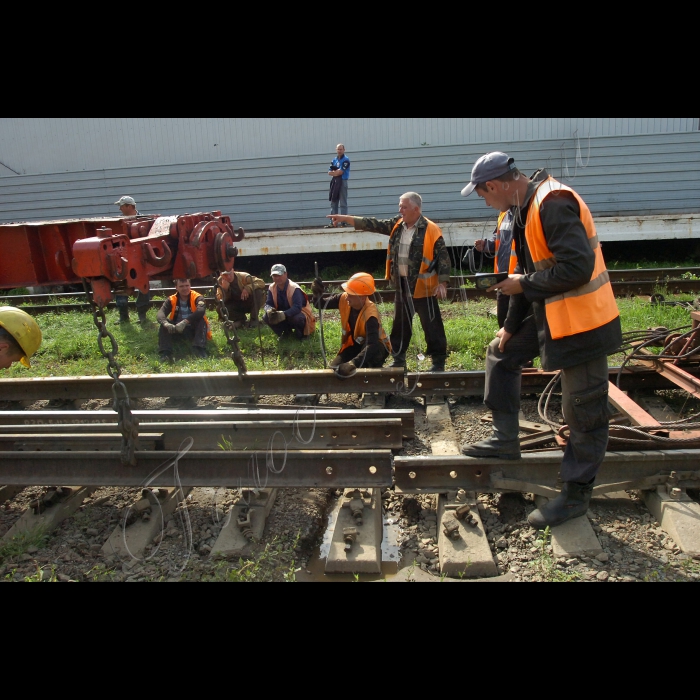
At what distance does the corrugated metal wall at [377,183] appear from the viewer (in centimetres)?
1257

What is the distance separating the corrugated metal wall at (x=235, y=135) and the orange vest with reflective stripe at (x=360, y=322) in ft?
27.6

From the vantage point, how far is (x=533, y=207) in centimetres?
295

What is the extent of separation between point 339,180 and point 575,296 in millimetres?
10001

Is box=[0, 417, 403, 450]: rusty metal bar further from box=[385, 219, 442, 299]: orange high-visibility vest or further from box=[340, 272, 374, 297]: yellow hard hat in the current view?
box=[385, 219, 442, 299]: orange high-visibility vest

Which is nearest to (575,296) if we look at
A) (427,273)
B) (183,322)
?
(427,273)

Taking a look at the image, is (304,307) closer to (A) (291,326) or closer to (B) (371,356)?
(A) (291,326)

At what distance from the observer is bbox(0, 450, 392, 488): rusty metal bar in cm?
358

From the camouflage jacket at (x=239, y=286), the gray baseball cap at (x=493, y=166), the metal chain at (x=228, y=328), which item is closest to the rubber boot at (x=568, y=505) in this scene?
the gray baseball cap at (x=493, y=166)

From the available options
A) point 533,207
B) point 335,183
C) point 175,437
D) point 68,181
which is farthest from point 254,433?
point 68,181

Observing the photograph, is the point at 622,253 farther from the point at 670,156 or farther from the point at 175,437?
the point at 175,437

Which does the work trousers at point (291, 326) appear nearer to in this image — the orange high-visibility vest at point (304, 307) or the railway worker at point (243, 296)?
the orange high-visibility vest at point (304, 307)

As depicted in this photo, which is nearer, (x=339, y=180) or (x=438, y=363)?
(x=438, y=363)

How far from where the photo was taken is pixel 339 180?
12.3 meters

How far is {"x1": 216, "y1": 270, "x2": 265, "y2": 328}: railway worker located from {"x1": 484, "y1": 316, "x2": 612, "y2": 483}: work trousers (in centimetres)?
475
